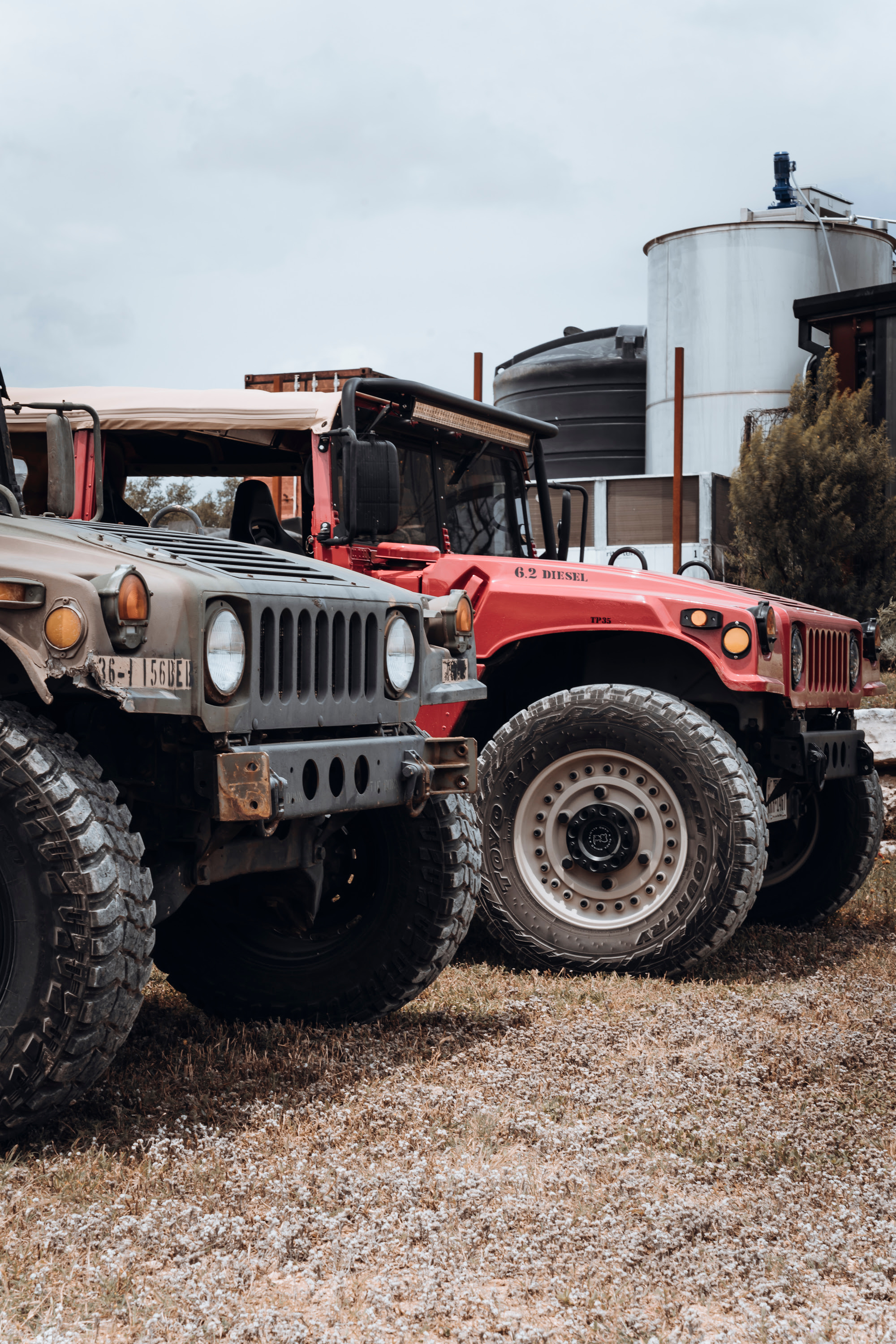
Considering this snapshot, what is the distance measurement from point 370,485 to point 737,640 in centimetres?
169

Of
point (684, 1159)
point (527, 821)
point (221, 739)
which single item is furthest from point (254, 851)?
point (527, 821)

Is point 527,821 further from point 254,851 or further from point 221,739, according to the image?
point 221,739

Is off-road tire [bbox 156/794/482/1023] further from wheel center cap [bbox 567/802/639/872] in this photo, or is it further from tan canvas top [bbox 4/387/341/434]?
tan canvas top [bbox 4/387/341/434]

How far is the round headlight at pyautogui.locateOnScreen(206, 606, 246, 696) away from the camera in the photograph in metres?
3.68

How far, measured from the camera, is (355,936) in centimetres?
479

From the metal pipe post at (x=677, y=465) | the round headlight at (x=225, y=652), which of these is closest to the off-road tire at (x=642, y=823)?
the round headlight at (x=225, y=652)

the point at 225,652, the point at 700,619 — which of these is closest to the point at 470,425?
the point at 700,619

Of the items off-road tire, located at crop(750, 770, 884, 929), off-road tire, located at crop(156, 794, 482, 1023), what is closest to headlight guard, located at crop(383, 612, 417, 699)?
off-road tire, located at crop(156, 794, 482, 1023)

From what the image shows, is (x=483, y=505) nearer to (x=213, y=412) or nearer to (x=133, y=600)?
(x=213, y=412)

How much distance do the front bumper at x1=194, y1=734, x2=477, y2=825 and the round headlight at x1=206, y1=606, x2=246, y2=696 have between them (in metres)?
0.18

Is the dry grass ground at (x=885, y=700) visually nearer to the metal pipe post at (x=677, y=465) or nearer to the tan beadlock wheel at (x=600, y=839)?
the tan beadlock wheel at (x=600, y=839)

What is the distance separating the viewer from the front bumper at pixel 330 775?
12.1ft

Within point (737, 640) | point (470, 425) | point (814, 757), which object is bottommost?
point (814, 757)

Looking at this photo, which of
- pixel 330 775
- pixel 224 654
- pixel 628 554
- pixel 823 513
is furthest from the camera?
pixel 823 513
